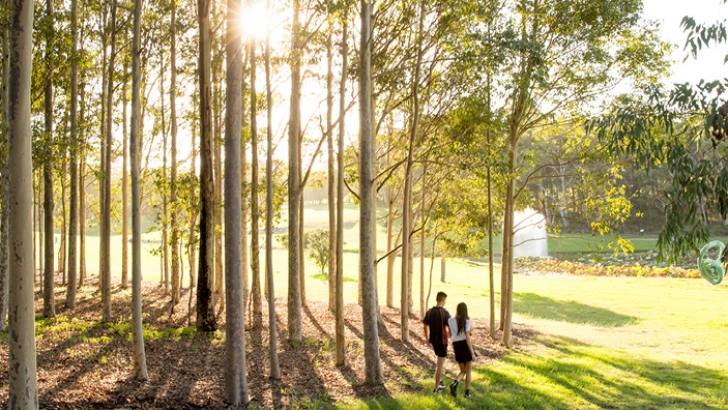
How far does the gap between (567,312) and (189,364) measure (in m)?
22.9

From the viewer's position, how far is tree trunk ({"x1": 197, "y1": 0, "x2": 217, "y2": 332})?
696 inches

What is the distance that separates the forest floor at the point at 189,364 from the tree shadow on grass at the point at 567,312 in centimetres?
907

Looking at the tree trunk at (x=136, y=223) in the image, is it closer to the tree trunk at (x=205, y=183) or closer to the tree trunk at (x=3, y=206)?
the tree trunk at (x=3, y=206)

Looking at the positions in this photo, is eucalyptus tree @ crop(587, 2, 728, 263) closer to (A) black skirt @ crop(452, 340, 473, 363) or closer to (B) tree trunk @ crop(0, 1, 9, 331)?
(A) black skirt @ crop(452, 340, 473, 363)

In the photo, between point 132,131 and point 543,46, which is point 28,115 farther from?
point 543,46

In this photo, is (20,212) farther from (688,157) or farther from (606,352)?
(606,352)

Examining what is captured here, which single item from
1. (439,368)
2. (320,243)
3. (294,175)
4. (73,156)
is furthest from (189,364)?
(320,243)

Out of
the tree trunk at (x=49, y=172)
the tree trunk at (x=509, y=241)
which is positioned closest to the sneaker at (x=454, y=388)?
the tree trunk at (x=509, y=241)

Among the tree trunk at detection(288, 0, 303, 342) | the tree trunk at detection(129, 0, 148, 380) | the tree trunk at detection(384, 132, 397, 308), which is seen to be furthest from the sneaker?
the tree trunk at detection(384, 132, 397, 308)

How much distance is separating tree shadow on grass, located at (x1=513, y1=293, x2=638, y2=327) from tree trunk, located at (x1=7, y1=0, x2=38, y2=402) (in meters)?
26.0

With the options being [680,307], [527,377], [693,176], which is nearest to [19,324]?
[693,176]

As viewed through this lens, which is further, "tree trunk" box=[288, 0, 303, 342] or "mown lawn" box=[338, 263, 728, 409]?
"tree trunk" box=[288, 0, 303, 342]

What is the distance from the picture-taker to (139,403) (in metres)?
11.4

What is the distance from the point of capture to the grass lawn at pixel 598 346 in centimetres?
1313
